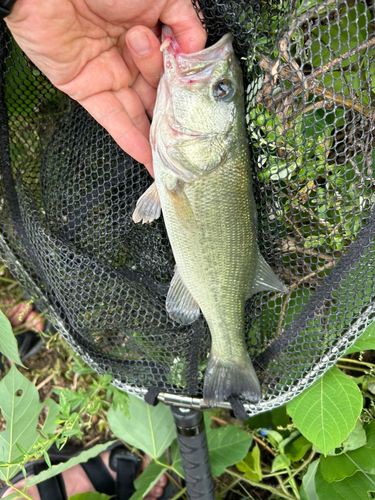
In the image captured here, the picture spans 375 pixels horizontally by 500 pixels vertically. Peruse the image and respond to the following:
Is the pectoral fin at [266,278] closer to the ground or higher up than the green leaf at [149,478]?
higher up

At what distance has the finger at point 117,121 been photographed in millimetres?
1936

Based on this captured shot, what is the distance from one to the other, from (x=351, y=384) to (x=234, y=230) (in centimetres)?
114

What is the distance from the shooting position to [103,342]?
2316mm

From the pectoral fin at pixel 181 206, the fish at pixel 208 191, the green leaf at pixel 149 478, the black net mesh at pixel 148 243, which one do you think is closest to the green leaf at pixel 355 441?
the black net mesh at pixel 148 243

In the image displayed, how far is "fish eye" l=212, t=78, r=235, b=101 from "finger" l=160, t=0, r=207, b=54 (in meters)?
0.25

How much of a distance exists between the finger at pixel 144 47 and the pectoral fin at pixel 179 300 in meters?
1.06

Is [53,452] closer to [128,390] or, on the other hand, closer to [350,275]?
[128,390]

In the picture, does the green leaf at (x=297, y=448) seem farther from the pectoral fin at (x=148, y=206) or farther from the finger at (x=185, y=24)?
the finger at (x=185, y=24)

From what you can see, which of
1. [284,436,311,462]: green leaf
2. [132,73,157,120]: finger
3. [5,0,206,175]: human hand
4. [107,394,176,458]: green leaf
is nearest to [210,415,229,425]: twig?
[107,394,176,458]: green leaf

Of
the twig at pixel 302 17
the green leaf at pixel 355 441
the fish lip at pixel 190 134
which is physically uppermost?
the twig at pixel 302 17

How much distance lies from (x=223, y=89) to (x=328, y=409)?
178 centimetres

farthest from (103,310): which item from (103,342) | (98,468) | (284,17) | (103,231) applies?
(98,468)

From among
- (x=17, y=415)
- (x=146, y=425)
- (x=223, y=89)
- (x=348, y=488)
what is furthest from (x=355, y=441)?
(x=223, y=89)

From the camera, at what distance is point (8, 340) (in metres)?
1.97
